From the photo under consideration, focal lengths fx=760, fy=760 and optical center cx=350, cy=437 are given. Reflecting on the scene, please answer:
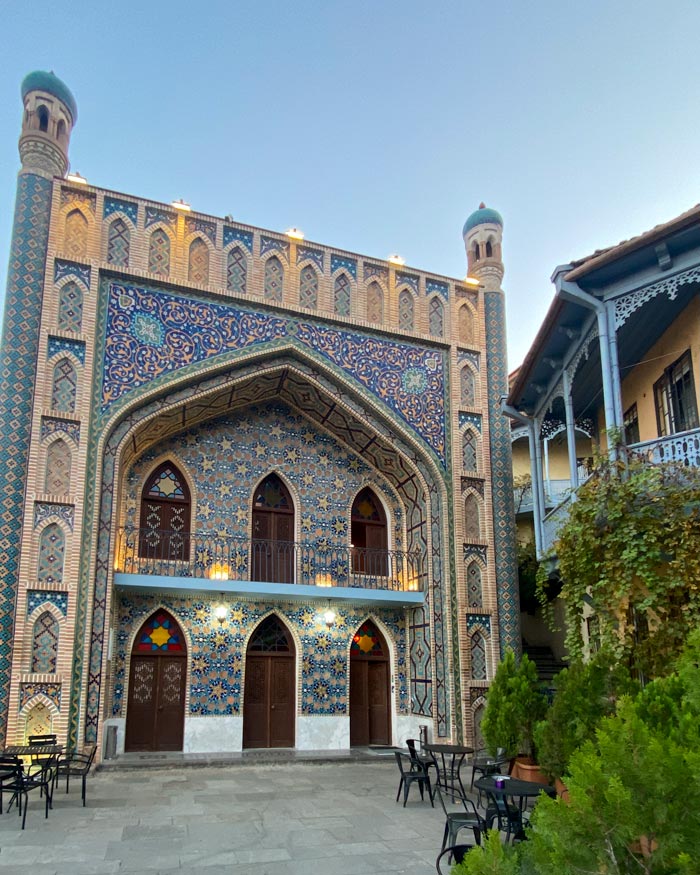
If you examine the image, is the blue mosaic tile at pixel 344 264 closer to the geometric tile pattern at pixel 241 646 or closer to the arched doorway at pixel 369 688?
the geometric tile pattern at pixel 241 646

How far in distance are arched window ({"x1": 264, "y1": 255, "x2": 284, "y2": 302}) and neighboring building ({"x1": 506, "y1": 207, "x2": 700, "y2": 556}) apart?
15.2 feet

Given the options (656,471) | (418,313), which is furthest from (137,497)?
(656,471)

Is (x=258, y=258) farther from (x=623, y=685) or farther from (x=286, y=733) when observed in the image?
(x=623, y=685)

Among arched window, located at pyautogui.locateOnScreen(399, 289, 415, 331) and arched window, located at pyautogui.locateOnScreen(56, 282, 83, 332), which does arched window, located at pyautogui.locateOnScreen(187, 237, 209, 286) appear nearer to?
arched window, located at pyautogui.locateOnScreen(56, 282, 83, 332)

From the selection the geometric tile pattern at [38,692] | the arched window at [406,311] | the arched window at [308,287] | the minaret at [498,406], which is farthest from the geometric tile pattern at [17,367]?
the minaret at [498,406]

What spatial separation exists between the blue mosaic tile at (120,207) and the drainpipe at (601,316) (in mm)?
7396

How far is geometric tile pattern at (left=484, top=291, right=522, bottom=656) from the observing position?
14.0 meters

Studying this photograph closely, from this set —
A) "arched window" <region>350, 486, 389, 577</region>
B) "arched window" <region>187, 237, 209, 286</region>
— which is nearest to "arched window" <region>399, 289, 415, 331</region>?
"arched window" <region>350, 486, 389, 577</region>

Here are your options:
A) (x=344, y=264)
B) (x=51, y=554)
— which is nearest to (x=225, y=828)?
(x=51, y=554)

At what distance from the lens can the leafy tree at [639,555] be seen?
8.15 m

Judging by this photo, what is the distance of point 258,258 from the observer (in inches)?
550

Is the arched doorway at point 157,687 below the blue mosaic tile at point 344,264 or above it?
below

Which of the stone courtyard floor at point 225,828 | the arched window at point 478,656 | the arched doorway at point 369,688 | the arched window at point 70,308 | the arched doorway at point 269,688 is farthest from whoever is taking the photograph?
the arched doorway at point 369,688

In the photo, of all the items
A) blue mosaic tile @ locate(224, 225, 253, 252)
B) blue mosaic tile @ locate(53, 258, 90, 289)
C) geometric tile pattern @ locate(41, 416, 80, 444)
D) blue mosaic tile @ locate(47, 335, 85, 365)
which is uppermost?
blue mosaic tile @ locate(224, 225, 253, 252)
